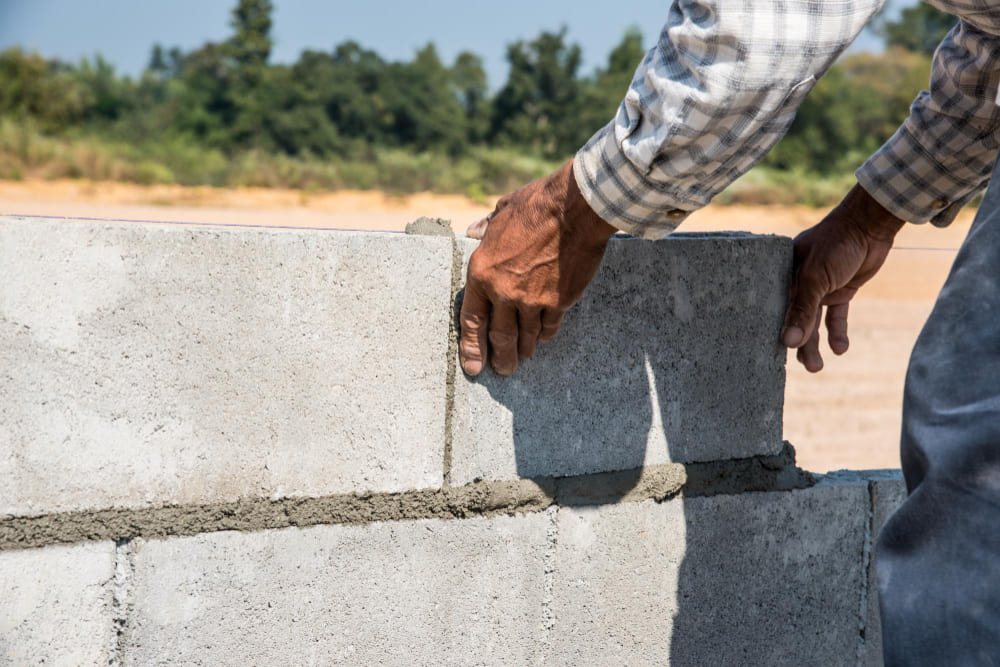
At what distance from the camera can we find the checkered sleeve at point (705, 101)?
133 cm

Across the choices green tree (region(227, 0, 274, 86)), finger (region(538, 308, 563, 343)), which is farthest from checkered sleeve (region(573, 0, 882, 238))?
green tree (region(227, 0, 274, 86))

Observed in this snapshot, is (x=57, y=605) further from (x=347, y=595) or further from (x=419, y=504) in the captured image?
(x=419, y=504)

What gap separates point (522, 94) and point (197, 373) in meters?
32.2

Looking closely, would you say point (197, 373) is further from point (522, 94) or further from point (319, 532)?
point (522, 94)

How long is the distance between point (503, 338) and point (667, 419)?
494mm

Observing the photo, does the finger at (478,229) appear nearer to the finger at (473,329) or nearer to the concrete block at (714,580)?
the finger at (473,329)

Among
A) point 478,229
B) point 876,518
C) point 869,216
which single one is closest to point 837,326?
point 869,216

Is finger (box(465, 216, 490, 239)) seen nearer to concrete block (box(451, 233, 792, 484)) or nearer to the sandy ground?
Result: concrete block (box(451, 233, 792, 484))

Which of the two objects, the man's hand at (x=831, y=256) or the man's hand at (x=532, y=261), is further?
the man's hand at (x=831, y=256)

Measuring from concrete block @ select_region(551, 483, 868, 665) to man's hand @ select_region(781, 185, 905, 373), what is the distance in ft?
1.31

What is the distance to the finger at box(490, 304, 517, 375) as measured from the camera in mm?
1679

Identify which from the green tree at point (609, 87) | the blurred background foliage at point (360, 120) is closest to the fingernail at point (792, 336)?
the blurred background foliage at point (360, 120)

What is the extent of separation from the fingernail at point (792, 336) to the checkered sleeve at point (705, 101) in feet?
2.01

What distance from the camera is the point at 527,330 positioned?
171 centimetres
